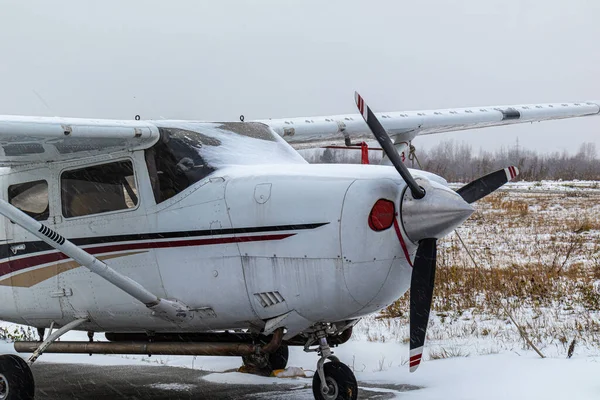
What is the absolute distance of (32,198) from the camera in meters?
7.26

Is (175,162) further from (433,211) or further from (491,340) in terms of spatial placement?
Answer: (491,340)

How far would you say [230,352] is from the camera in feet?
20.6

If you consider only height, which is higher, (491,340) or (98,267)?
(98,267)

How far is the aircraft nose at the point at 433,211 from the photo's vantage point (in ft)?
17.2

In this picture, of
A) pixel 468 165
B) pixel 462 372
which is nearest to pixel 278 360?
pixel 462 372

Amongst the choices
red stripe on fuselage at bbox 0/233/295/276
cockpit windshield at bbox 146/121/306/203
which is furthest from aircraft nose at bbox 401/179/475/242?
cockpit windshield at bbox 146/121/306/203

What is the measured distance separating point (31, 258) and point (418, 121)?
16.5 ft

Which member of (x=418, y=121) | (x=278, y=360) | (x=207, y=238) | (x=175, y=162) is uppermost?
(x=418, y=121)

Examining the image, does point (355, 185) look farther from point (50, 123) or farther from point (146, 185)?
point (50, 123)

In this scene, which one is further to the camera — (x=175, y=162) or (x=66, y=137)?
(x=175, y=162)

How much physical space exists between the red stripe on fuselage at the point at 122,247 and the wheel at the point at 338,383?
1.26 meters

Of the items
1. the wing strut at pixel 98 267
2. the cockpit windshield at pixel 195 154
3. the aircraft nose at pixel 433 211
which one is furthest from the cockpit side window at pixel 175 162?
the aircraft nose at pixel 433 211

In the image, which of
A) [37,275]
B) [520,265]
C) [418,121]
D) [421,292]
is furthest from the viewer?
[520,265]

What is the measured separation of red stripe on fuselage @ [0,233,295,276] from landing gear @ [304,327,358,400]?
3.11 ft
